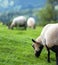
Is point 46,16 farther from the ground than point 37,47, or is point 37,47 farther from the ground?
point 37,47

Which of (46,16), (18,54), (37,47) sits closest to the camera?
(18,54)

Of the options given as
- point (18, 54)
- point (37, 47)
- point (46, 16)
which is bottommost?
point (46, 16)

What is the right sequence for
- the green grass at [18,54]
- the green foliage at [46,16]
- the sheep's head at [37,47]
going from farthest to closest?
the green foliage at [46,16] < the sheep's head at [37,47] < the green grass at [18,54]

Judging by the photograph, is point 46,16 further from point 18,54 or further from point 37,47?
point 18,54

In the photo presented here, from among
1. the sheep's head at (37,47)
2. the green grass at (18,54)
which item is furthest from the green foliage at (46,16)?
the sheep's head at (37,47)

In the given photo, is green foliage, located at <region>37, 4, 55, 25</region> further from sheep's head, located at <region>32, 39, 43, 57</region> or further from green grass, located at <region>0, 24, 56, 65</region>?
sheep's head, located at <region>32, 39, 43, 57</region>

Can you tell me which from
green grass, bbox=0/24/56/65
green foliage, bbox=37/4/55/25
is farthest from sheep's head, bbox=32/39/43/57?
green foliage, bbox=37/4/55/25

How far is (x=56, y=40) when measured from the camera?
1542 centimetres

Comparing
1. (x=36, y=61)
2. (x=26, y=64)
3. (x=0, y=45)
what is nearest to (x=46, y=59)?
(x=36, y=61)

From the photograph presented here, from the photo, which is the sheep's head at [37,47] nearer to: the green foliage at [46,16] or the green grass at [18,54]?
the green grass at [18,54]

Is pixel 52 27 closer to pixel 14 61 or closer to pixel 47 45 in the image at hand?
pixel 47 45

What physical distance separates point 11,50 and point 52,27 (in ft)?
12.1

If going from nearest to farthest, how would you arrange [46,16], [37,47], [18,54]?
[18,54] < [37,47] < [46,16]

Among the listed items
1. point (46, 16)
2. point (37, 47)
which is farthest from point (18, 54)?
point (46, 16)
